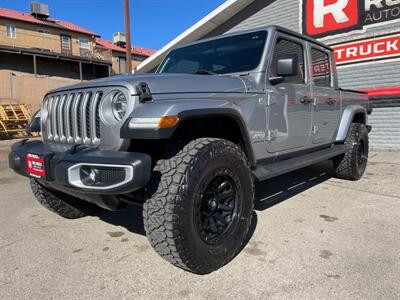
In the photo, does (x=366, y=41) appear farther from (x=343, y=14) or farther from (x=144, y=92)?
(x=144, y=92)

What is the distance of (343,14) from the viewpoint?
8.83 m

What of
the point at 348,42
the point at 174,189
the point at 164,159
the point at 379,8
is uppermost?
the point at 379,8

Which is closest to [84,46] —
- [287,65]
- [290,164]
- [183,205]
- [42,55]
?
[42,55]

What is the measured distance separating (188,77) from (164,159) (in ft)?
2.27

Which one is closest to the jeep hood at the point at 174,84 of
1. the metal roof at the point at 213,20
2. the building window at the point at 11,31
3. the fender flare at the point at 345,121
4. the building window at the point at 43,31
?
the fender flare at the point at 345,121

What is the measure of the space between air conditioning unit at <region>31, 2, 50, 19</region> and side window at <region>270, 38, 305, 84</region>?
33.7m

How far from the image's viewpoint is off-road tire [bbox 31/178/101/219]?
11.4 ft

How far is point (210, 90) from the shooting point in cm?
272

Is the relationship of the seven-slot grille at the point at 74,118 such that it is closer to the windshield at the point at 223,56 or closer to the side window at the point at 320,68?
the windshield at the point at 223,56

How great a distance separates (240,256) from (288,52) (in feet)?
7.48

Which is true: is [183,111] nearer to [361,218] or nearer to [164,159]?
[164,159]

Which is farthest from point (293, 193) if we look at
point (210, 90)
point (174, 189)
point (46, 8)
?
point (46, 8)

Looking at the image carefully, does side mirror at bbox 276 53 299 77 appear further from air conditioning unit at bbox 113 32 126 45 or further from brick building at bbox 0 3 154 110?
air conditioning unit at bbox 113 32 126 45

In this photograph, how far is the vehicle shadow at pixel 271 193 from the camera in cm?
367
